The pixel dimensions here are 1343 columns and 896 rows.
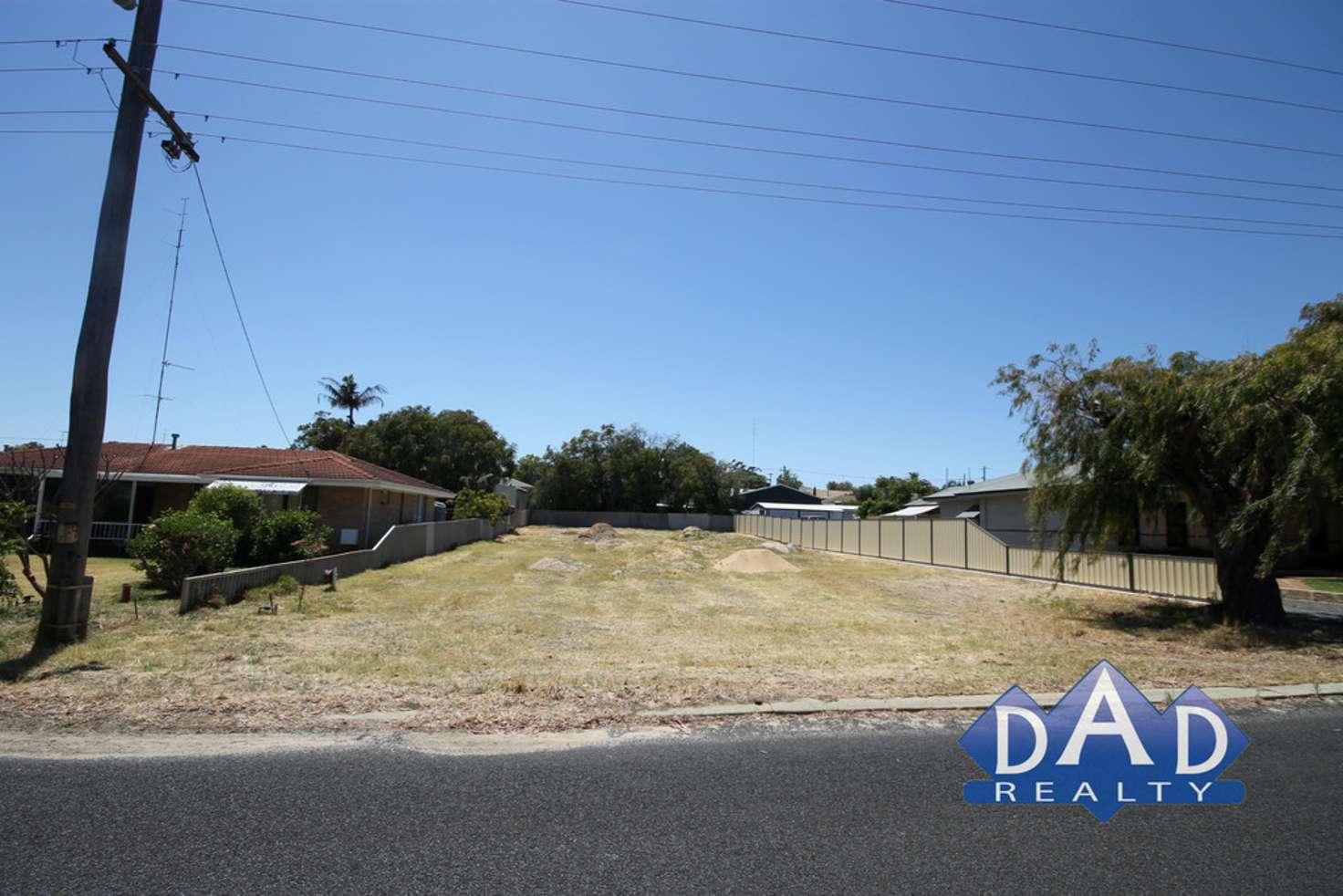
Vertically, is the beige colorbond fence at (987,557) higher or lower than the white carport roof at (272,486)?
lower

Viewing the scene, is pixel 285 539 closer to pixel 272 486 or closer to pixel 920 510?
pixel 272 486

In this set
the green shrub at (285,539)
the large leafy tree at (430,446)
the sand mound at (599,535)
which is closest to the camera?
the green shrub at (285,539)

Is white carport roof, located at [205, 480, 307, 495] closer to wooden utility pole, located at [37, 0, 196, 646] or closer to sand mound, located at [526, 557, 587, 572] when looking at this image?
sand mound, located at [526, 557, 587, 572]

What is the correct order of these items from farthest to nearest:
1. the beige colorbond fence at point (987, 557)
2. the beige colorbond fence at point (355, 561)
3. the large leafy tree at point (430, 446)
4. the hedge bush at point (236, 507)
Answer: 1. the large leafy tree at point (430, 446)
2. the hedge bush at point (236, 507)
3. the beige colorbond fence at point (987, 557)
4. the beige colorbond fence at point (355, 561)

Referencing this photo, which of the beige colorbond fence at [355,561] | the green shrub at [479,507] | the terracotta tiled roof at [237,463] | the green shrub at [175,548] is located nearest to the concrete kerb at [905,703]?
the beige colorbond fence at [355,561]

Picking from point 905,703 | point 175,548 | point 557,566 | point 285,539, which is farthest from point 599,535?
point 905,703

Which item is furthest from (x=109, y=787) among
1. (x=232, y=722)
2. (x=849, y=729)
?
(x=849, y=729)

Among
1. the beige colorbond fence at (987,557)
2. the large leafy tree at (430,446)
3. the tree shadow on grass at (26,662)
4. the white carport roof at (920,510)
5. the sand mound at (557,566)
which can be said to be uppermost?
the large leafy tree at (430,446)

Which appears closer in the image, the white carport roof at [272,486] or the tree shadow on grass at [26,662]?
the tree shadow on grass at [26,662]

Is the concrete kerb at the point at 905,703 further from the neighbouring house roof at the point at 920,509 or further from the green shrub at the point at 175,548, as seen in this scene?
the neighbouring house roof at the point at 920,509

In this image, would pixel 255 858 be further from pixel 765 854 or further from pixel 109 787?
pixel 765 854

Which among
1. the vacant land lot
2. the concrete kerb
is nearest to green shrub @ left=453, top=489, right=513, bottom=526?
the vacant land lot

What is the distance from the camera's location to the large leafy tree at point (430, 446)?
4856 centimetres

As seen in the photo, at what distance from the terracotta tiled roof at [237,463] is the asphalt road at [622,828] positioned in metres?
20.7
